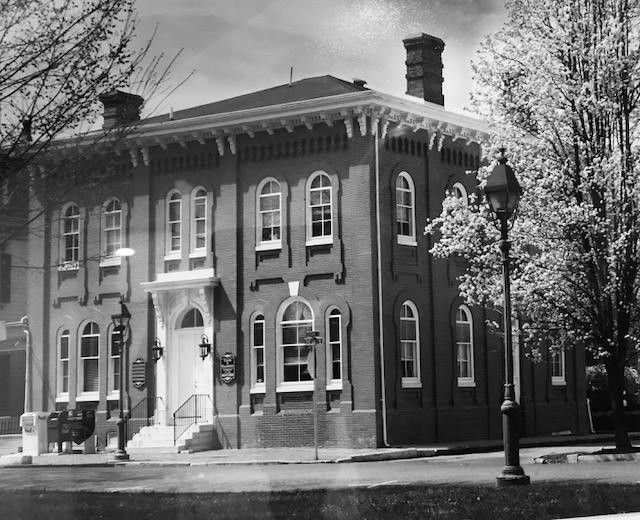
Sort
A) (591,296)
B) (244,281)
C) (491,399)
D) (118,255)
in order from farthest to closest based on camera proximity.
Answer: (491,399), (244,281), (591,296), (118,255)

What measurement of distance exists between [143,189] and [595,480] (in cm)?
611

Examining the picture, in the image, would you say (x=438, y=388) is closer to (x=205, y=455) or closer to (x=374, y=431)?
(x=374, y=431)

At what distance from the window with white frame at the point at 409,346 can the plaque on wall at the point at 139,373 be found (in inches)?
444

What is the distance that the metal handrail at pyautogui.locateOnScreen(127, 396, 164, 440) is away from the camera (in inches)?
415

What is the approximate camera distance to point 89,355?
7.00 metres

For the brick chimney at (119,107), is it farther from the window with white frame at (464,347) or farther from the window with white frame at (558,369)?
the window with white frame at (558,369)

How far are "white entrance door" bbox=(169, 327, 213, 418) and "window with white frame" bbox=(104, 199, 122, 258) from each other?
3.29 meters

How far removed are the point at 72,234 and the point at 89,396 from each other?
1.58 meters

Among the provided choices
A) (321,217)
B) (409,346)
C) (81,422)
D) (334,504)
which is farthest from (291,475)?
(409,346)

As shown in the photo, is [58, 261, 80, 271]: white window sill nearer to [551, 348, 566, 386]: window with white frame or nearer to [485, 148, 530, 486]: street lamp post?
[485, 148, 530, 486]: street lamp post

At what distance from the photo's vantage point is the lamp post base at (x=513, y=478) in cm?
1021

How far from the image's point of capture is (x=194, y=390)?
12336mm

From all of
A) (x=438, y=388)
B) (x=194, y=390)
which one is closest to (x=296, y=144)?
(x=194, y=390)

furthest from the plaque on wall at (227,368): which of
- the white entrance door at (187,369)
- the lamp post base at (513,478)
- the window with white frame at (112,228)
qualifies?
the window with white frame at (112,228)
